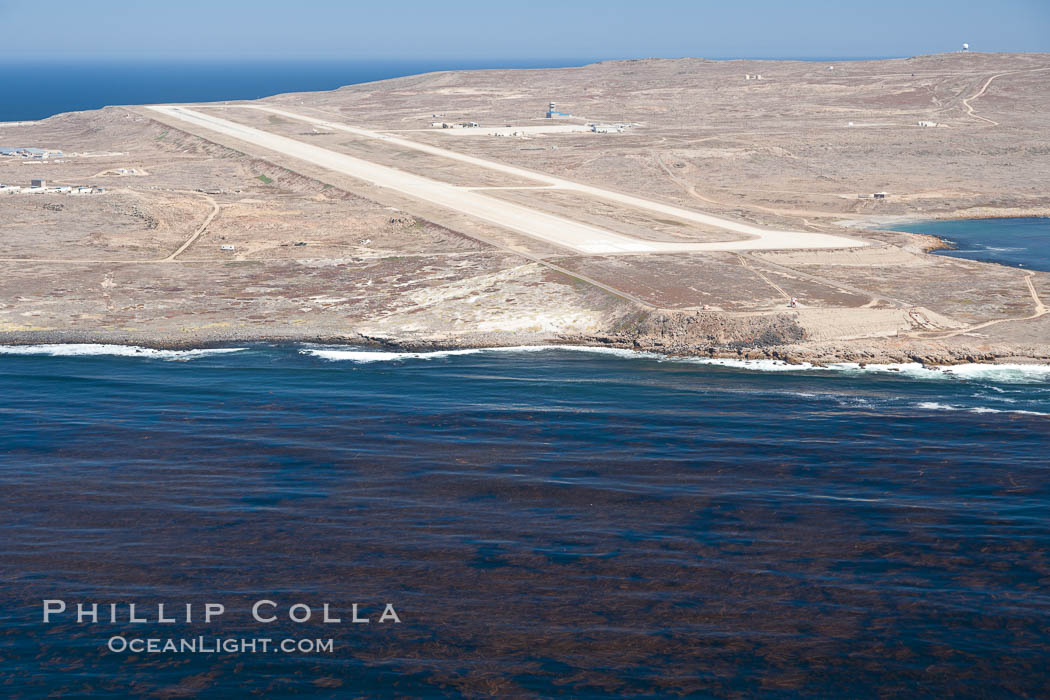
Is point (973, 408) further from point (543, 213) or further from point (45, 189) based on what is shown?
point (45, 189)

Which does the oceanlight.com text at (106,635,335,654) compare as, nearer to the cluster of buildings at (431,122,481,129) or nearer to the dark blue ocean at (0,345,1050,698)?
the dark blue ocean at (0,345,1050,698)

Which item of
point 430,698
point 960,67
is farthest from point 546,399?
point 960,67

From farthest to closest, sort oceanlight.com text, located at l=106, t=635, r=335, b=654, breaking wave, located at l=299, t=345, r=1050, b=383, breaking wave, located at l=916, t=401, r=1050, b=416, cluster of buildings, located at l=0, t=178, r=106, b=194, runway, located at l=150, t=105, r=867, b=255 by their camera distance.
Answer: cluster of buildings, located at l=0, t=178, r=106, b=194
runway, located at l=150, t=105, r=867, b=255
breaking wave, located at l=299, t=345, r=1050, b=383
breaking wave, located at l=916, t=401, r=1050, b=416
oceanlight.com text, located at l=106, t=635, r=335, b=654

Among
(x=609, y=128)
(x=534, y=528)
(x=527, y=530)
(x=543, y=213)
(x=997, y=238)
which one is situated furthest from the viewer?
(x=609, y=128)

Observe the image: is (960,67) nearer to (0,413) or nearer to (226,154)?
(226,154)

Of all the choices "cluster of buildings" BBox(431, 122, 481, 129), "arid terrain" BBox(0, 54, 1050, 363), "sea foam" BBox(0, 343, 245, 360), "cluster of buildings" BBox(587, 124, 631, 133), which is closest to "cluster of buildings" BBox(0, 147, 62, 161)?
"arid terrain" BBox(0, 54, 1050, 363)

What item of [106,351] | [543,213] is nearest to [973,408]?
[106,351]
